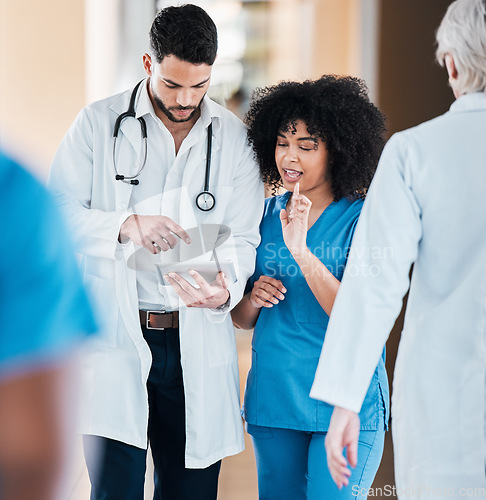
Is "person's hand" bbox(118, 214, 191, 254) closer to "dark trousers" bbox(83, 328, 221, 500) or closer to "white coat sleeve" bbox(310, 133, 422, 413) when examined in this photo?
"dark trousers" bbox(83, 328, 221, 500)

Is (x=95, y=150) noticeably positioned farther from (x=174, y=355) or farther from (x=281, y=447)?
(x=281, y=447)

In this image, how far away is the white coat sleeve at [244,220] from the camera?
62.7 inches

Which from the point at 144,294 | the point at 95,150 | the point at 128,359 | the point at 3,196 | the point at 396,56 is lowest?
the point at 128,359

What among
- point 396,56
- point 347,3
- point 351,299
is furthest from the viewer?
point 347,3

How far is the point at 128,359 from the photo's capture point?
1.59 m

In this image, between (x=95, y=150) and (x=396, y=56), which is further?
(x=396, y=56)

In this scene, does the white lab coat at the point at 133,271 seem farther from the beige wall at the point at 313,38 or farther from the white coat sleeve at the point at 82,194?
the beige wall at the point at 313,38

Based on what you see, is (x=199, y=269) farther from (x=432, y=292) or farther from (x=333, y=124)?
(x=432, y=292)

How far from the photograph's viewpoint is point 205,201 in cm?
161

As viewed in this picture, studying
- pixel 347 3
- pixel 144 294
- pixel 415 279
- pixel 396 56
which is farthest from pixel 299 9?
pixel 415 279

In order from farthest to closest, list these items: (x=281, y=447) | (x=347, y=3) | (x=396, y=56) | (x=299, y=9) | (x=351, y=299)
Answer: (x=299, y=9) → (x=347, y=3) → (x=396, y=56) → (x=281, y=447) → (x=351, y=299)

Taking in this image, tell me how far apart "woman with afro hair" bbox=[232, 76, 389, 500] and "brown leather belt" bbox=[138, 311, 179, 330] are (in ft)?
0.66

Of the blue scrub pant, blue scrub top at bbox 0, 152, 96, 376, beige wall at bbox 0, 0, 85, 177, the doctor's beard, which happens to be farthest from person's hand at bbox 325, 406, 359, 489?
beige wall at bbox 0, 0, 85, 177

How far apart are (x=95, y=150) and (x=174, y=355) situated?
1.83 feet
